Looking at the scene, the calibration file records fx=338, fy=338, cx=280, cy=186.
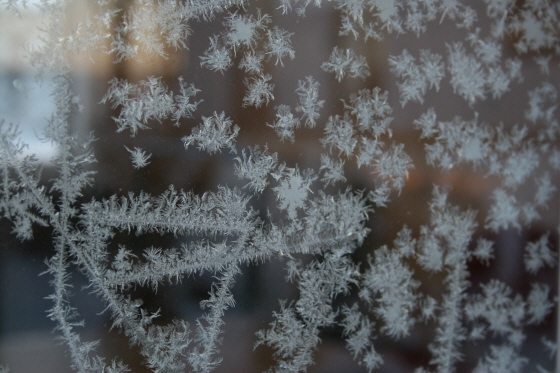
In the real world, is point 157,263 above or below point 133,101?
below

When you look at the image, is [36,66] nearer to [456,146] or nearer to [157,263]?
[157,263]

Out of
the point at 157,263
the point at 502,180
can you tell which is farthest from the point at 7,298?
the point at 502,180

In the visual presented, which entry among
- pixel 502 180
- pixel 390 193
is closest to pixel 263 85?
pixel 390 193

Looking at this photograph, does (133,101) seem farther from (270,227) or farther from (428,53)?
(428,53)

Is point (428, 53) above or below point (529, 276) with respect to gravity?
above
